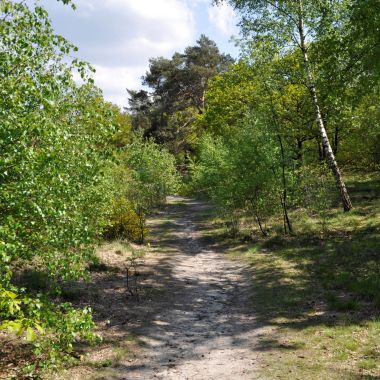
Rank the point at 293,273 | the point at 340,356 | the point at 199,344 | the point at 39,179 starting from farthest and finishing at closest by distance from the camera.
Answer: the point at 293,273
the point at 199,344
the point at 340,356
the point at 39,179

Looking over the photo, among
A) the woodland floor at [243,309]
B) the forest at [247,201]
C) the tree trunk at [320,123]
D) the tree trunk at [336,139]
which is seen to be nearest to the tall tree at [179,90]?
the forest at [247,201]

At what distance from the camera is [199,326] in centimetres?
1093

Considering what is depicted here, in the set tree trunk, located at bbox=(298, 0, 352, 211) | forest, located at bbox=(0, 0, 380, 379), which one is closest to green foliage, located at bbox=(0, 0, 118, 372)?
forest, located at bbox=(0, 0, 380, 379)

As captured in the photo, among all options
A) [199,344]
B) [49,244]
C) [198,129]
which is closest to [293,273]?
[199,344]

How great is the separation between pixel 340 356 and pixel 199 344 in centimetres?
320

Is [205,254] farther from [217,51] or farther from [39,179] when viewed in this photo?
[217,51]

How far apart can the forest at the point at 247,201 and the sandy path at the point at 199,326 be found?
0.48 meters

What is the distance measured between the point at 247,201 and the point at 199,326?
12.1 meters

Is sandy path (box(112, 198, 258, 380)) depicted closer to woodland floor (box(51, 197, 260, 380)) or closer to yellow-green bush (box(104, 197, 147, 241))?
woodland floor (box(51, 197, 260, 380))

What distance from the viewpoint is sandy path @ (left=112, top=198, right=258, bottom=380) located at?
8.45 metres

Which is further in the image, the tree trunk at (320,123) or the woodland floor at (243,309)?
the tree trunk at (320,123)

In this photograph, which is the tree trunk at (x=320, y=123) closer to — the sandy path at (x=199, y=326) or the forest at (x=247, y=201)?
the forest at (x=247, y=201)

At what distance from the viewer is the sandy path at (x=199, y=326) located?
8453 millimetres

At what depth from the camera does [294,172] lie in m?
20.2
